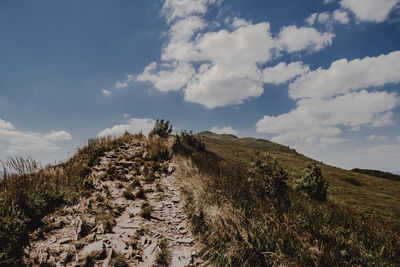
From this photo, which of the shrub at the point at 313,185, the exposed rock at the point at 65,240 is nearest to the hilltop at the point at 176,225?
the exposed rock at the point at 65,240

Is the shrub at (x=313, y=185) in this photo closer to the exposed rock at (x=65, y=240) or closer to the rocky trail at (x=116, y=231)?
the rocky trail at (x=116, y=231)

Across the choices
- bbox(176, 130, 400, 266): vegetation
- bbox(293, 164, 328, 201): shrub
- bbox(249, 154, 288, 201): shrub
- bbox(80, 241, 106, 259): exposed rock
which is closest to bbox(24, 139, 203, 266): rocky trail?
bbox(80, 241, 106, 259): exposed rock

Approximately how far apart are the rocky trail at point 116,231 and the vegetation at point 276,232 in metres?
0.73

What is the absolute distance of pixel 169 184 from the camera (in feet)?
29.9

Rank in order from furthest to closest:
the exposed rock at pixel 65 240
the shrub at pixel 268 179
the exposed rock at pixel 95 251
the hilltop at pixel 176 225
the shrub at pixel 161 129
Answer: the shrub at pixel 161 129 < the shrub at pixel 268 179 < the exposed rock at pixel 65 240 < the exposed rock at pixel 95 251 < the hilltop at pixel 176 225

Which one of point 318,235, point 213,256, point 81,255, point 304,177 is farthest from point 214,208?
point 304,177

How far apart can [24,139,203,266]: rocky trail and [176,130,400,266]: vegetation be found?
28.6 inches

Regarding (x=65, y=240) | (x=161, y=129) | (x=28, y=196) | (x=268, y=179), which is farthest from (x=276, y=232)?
(x=161, y=129)

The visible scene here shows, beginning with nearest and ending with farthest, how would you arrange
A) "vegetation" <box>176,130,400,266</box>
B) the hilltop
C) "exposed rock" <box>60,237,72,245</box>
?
"vegetation" <box>176,130,400,266</box>, the hilltop, "exposed rock" <box>60,237,72,245</box>

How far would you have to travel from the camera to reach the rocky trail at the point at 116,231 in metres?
3.86

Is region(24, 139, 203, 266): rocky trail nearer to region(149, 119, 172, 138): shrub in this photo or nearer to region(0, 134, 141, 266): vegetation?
region(0, 134, 141, 266): vegetation

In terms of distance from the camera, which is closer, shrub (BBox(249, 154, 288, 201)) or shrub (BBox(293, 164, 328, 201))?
shrub (BBox(249, 154, 288, 201))

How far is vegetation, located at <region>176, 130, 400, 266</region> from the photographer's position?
344cm

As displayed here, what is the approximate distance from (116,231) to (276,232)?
455 centimetres
